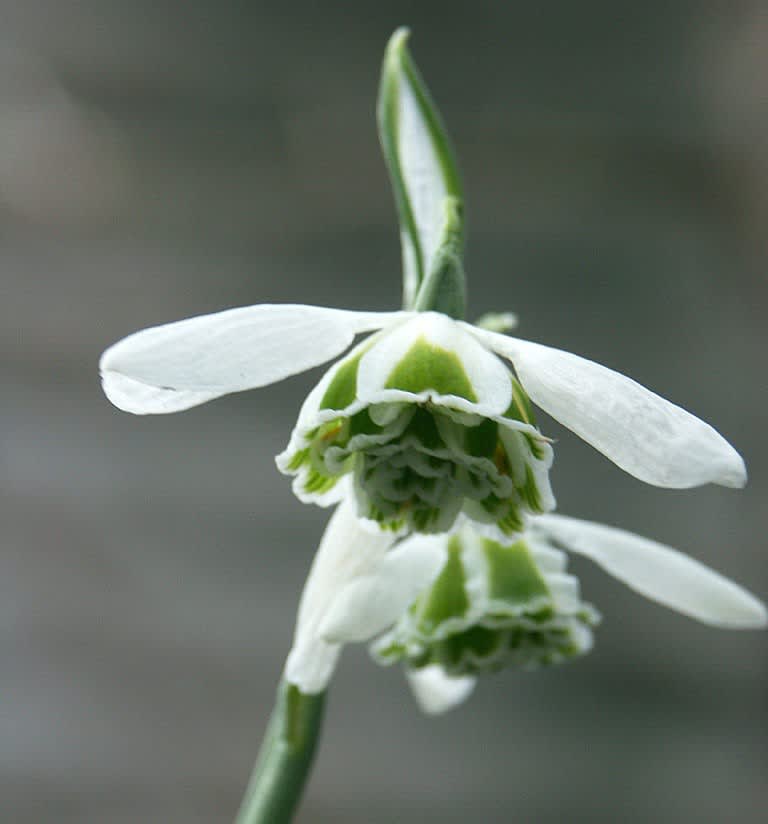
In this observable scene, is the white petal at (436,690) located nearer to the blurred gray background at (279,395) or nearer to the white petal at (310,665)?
the white petal at (310,665)

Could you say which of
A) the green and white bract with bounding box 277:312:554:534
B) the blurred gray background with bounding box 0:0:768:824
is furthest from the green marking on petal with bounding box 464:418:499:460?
the blurred gray background with bounding box 0:0:768:824

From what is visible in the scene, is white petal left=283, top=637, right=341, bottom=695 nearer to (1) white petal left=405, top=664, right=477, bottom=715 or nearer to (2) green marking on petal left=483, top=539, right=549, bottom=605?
(2) green marking on petal left=483, top=539, right=549, bottom=605

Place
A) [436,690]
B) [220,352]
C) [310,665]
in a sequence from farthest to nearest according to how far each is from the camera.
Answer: [436,690]
[310,665]
[220,352]

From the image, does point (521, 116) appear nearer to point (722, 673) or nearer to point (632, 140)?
point (632, 140)

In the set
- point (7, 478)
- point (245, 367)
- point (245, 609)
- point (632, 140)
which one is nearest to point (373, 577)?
point (245, 367)

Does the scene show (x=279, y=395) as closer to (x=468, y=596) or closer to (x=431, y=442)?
(x=468, y=596)

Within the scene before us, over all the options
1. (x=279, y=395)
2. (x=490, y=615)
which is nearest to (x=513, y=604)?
(x=490, y=615)

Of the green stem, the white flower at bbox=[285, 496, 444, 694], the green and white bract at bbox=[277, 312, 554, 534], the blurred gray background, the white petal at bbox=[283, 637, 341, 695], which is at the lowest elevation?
the green stem
